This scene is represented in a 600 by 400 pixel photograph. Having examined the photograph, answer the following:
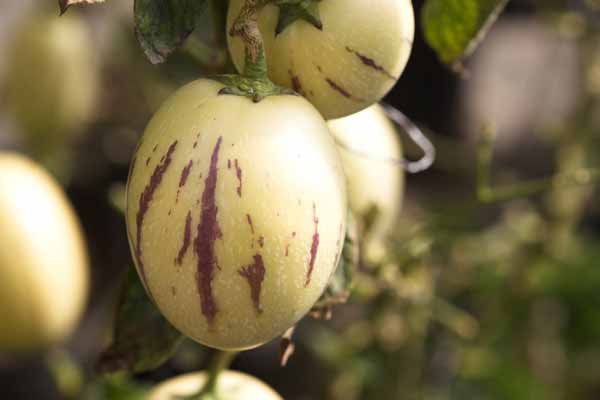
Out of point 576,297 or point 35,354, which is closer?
point 35,354

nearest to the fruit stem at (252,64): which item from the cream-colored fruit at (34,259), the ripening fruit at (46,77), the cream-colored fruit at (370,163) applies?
the cream-colored fruit at (370,163)

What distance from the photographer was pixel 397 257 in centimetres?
69

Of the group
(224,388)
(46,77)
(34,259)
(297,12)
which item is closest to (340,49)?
(297,12)

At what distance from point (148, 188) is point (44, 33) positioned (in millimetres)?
721

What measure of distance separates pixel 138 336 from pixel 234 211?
176mm

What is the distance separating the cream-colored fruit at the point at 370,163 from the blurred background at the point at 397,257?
5 centimetres

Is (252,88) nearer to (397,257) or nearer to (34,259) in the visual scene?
(397,257)

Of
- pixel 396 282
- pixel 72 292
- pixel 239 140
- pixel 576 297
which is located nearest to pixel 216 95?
pixel 239 140

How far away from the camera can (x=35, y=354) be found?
0.86 metres

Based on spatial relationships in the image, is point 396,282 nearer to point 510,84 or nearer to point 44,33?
point 44,33

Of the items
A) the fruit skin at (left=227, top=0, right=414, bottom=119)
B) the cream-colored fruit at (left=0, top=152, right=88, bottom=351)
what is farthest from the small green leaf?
the cream-colored fruit at (left=0, top=152, right=88, bottom=351)

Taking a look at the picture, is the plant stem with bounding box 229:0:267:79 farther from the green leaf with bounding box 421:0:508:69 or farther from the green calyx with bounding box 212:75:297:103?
the green leaf with bounding box 421:0:508:69

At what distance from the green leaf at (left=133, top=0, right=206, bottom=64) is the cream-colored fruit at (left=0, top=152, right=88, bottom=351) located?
1.46 feet

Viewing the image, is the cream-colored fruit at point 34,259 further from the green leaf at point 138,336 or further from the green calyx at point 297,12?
the green calyx at point 297,12
